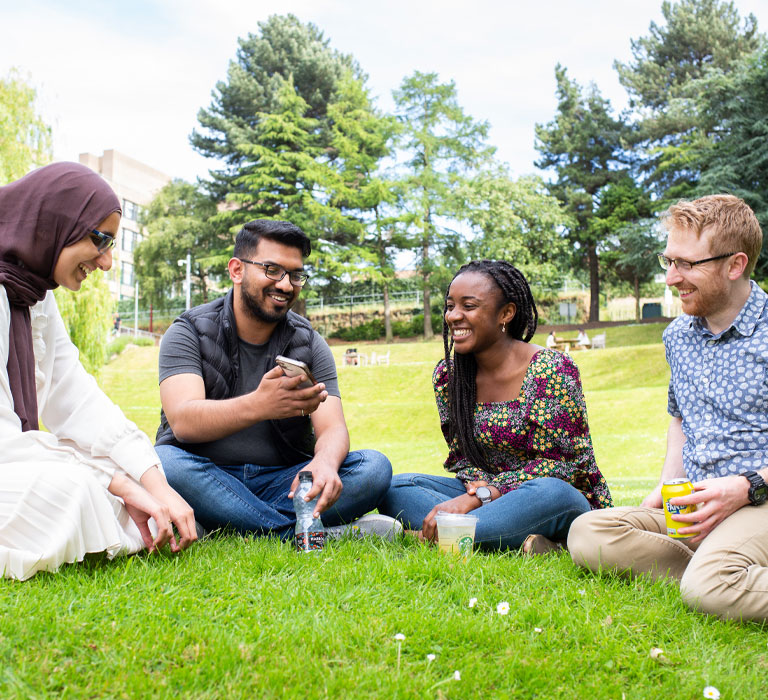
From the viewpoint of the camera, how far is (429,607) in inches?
106

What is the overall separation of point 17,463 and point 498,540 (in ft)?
7.37

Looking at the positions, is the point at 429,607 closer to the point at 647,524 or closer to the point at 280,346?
the point at 647,524


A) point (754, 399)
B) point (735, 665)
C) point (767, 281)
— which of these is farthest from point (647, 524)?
point (767, 281)

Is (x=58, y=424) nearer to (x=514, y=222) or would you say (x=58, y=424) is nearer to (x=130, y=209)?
(x=514, y=222)

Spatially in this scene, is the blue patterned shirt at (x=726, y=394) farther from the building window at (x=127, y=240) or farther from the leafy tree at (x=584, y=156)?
the building window at (x=127, y=240)

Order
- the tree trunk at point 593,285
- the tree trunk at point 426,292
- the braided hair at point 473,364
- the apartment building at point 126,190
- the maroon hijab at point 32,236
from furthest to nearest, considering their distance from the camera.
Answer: the apartment building at point 126,190 < the tree trunk at point 593,285 < the tree trunk at point 426,292 < the braided hair at point 473,364 < the maroon hijab at point 32,236

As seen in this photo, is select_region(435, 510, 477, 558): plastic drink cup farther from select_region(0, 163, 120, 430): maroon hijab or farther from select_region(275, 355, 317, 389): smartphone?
select_region(0, 163, 120, 430): maroon hijab

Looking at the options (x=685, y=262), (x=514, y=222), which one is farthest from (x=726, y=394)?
(x=514, y=222)

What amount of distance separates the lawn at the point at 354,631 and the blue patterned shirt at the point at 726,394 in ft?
2.06

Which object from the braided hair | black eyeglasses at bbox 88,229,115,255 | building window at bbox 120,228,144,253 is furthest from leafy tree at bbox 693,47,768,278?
building window at bbox 120,228,144,253

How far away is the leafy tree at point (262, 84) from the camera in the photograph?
40.5m

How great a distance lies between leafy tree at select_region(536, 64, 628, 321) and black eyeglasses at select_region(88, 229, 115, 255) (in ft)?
123

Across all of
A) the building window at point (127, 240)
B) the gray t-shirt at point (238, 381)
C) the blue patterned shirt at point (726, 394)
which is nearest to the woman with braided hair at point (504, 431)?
the blue patterned shirt at point (726, 394)

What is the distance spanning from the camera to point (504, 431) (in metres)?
4.01
